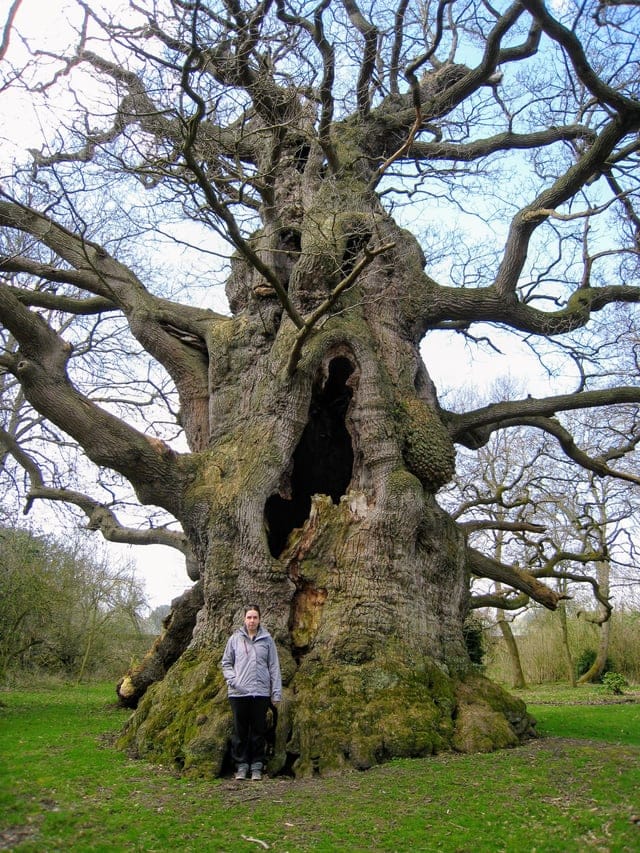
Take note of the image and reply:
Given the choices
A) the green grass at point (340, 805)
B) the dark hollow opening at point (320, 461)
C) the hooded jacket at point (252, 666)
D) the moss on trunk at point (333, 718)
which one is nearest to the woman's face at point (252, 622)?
the hooded jacket at point (252, 666)

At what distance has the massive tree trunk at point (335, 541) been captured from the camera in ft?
19.9

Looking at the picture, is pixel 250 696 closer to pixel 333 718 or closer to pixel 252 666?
pixel 252 666

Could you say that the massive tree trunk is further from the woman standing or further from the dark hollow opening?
the woman standing

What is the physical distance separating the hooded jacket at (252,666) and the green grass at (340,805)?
26.6 inches

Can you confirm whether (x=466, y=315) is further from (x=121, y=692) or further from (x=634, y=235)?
(x=121, y=692)

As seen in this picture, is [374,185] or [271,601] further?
[374,185]

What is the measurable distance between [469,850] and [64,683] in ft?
52.1

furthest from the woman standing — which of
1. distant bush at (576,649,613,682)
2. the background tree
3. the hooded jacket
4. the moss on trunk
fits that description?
distant bush at (576,649,613,682)

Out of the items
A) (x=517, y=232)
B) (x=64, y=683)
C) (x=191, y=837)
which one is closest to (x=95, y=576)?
(x=64, y=683)

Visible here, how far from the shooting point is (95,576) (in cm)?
2078

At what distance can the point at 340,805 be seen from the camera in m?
4.59

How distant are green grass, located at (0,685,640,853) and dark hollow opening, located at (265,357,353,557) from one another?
3.53 m

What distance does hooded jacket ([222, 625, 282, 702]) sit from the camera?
5729 millimetres

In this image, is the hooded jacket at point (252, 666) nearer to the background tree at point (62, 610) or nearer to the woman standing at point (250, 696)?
the woman standing at point (250, 696)
